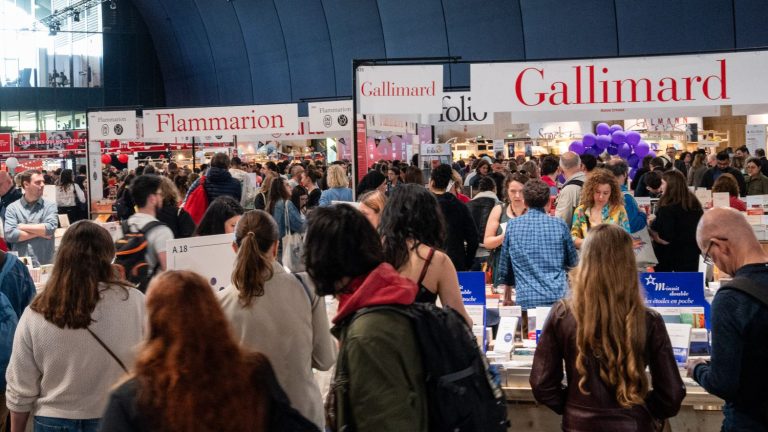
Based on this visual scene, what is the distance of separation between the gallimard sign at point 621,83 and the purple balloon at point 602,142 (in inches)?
266

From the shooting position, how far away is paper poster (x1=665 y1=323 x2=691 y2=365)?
13.9ft

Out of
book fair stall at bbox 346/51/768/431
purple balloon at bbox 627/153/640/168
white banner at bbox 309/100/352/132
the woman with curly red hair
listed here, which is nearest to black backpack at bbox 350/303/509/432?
the woman with curly red hair

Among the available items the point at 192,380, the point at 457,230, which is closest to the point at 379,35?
the point at 457,230

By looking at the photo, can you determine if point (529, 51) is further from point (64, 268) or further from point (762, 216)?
point (64, 268)

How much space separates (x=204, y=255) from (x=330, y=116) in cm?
1008

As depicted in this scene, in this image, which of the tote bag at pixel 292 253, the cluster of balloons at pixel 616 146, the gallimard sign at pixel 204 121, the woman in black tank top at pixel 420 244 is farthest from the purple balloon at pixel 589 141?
the woman in black tank top at pixel 420 244

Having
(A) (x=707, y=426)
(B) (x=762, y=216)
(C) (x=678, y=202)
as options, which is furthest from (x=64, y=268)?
(B) (x=762, y=216)

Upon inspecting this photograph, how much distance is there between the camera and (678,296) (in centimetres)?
462

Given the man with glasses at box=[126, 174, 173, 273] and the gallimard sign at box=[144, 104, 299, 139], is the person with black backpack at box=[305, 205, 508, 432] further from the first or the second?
the gallimard sign at box=[144, 104, 299, 139]

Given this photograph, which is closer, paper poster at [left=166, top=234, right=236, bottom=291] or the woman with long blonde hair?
the woman with long blonde hair

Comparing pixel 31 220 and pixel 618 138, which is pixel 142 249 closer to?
pixel 31 220

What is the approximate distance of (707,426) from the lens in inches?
162

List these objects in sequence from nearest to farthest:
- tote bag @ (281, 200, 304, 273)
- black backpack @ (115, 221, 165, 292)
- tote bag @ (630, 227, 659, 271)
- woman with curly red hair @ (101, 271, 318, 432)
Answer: woman with curly red hair @ (101, 271, 318, 432) → black backpack @ (115, 221, 165, 292) → tote bag @ (281, 200, 304, 273) → tote bag @ (630, 227, 659, 271)

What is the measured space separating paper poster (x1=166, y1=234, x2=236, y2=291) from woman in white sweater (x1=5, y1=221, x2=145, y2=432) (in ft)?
3.54
